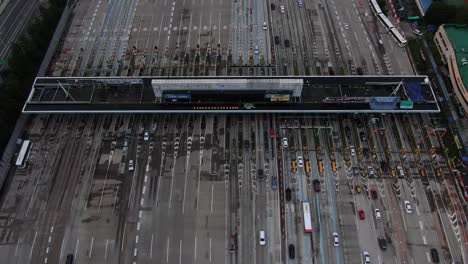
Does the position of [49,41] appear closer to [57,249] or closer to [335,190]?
[57,249]

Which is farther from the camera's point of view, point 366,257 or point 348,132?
point 348,132

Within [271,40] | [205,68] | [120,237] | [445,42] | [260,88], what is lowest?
[120,237]

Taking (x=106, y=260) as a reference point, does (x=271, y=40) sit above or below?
above

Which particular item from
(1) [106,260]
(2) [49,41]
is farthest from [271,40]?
(1) [106,260]

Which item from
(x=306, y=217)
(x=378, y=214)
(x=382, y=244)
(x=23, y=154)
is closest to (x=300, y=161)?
(x=306, y=217)

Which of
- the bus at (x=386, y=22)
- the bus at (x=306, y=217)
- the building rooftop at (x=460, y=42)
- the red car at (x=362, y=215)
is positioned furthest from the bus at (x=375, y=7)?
the bus at (x=306, y=217)

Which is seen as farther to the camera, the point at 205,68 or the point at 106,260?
Answer: the point at 205,68

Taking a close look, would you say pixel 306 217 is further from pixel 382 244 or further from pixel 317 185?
pixel 382 244

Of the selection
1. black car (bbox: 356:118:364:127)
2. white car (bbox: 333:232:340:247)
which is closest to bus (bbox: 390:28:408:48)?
black car (bbox: 356:118:364:127)
